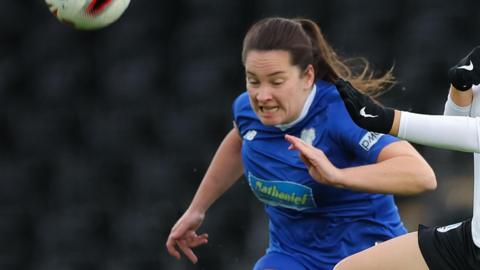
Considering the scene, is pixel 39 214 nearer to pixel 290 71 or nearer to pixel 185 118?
pixel 185 118

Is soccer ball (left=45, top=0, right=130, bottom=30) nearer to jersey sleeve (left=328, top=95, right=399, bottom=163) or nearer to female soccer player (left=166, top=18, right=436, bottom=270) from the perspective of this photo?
female soccer player (left=166, top=18, right=436, bottom=270)

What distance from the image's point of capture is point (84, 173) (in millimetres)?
6332

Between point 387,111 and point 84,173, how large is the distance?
11.2 feet

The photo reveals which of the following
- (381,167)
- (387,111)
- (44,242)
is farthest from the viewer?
(44,242)

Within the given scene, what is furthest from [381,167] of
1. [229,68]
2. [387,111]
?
[229,68]

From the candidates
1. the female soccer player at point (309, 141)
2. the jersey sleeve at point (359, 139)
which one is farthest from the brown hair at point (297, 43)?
the jersey sleeve at point (359, 139)

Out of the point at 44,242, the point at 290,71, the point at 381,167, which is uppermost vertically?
the point at 290,71

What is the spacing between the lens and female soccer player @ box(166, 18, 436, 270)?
3688mm

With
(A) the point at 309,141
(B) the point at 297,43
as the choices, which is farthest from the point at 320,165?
(B) the point at 297,43

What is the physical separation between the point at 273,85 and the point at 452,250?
83 centimetres

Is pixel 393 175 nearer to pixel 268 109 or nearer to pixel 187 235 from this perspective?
pixel 268 109

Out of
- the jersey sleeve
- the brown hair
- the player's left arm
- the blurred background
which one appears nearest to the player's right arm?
the brown hair

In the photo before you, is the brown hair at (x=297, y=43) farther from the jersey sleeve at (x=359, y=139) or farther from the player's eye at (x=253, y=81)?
the jersey sleeve at (x=359, y=139)

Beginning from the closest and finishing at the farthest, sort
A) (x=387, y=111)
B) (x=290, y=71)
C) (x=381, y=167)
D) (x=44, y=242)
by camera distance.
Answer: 1. (x=387, y=111)
2. (x=381, y=167)
3. (x=290, y=71)
4. (x=44, y=242)
